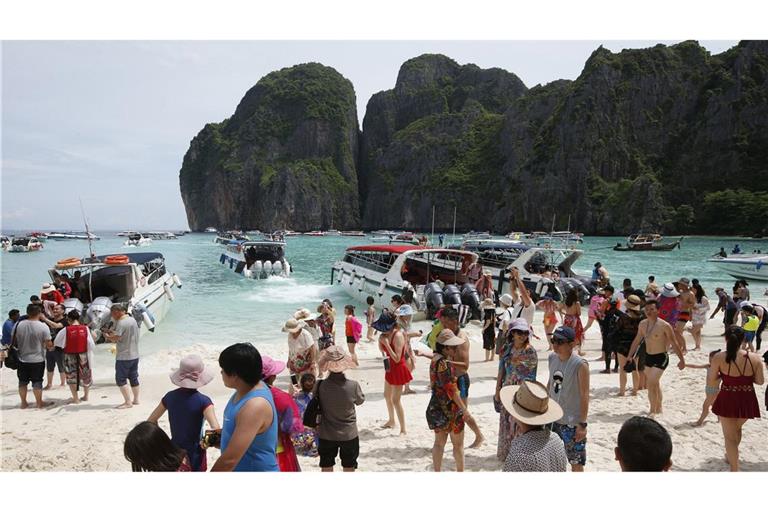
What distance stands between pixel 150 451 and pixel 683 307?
10.7 meters

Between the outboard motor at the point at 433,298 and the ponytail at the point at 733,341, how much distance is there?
28.8 ft

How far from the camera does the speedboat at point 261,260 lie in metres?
27.9

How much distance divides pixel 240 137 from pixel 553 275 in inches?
5967

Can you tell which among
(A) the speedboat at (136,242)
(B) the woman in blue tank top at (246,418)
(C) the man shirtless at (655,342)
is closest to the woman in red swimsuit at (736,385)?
(C) the man shirtless at (655,342)

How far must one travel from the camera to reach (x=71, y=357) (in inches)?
275

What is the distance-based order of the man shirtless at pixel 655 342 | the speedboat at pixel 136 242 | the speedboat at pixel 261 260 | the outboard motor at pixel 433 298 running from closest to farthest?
the man shirtless at pixel 655 342, the outboard motor at pixel 433 298, the speedboat at pixel 261 260, the speedboat at pixel 136 242

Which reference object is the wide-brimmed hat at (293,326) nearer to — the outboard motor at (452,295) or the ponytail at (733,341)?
the ponytail at (733,341)

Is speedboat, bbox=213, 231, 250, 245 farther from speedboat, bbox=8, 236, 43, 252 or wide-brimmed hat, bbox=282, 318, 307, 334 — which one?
wide-brimmed hat, bbox=282, 318, 307, 334

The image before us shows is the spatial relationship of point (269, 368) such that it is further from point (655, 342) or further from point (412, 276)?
point (412, 276)

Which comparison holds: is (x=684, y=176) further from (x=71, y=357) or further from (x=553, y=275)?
(x=71, y=357)

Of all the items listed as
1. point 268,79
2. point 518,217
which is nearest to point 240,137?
point 268,79

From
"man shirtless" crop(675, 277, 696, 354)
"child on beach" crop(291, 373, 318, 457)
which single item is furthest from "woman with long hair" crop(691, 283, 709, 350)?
"child on beach" crop(291, 373, 318, 457)

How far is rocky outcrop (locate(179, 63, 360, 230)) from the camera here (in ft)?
445

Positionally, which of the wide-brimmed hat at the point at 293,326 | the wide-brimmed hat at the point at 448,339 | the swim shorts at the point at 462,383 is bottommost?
the swim shorts at the point at 462,383
